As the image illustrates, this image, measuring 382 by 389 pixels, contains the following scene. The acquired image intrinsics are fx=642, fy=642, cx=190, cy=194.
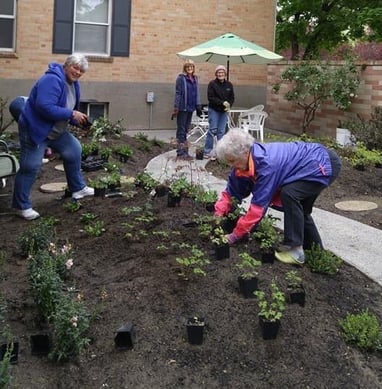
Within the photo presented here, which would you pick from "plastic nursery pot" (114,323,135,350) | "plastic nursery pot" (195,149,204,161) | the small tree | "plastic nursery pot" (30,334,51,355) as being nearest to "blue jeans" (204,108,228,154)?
"plastic nursery pot" (195,149,204,161)

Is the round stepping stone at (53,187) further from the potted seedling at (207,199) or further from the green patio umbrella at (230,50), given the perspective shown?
the green patio umbrella at (230,50)

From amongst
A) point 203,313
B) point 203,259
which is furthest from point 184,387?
point 203,259

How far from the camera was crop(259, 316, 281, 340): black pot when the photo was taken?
3721 mm

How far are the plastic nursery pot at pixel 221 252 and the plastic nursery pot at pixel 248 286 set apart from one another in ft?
1.54

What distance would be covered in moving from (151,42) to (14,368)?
1358 cm

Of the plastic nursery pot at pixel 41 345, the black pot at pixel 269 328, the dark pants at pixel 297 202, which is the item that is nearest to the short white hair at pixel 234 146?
the dark pants at pixel 297 202

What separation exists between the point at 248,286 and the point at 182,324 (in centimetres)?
54

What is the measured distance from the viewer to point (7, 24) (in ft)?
48.0

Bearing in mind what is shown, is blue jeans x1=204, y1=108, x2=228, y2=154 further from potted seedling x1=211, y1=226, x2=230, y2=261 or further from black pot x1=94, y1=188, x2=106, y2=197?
potted seedling x1=211, y1=226, x2=230, y2=261

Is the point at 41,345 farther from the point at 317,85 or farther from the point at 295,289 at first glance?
the point at 317,85

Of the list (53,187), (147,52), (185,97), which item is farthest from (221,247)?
(147,52)

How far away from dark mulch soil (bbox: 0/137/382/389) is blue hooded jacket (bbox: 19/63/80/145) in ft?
4.83

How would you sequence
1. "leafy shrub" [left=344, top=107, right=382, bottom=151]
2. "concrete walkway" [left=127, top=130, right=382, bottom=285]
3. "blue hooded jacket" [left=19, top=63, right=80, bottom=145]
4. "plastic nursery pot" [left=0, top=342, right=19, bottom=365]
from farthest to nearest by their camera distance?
1. "leafy shrub" [left=344, top=107, right=382, bottom=151]
2. "blue hooded jacket" [left=19, top=63, right=80, bottom=145]
3. "concrete walkway" [left=127, top=130, right=382, bottom=285]
4. "plastic nursery pot" [left=0, top=342, right=19, bottom=365]

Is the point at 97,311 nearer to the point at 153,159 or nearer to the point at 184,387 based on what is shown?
the point at 184,387
